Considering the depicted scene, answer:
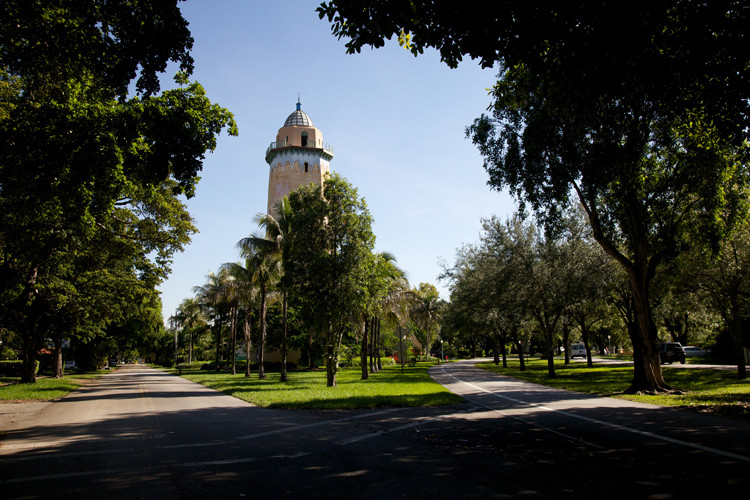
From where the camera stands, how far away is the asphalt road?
502 centimetres

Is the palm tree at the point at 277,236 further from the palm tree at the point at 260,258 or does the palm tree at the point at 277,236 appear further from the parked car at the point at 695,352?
the parked car at the point at 695,352

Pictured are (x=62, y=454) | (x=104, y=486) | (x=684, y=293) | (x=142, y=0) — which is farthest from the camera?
(x=684, y=293)

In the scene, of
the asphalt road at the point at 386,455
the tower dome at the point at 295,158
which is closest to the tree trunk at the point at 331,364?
the asphalt road at the point at 386,455

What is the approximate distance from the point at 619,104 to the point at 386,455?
11.5 meters

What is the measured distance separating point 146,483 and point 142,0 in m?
8.87

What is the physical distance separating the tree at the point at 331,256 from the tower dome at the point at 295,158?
1177 inches

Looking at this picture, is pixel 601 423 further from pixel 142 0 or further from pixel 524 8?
pixel 142 0

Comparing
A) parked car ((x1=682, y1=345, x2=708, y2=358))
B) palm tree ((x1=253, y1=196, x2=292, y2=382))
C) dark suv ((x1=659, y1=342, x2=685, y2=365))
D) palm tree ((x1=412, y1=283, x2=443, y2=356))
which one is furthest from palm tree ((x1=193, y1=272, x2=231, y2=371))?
parked car ((x1=682, y1=345, x2=708, y2=358))

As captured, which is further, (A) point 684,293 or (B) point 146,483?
(A) point 684,293

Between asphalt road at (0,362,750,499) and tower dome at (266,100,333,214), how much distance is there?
41419mm

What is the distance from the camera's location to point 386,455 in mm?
6734

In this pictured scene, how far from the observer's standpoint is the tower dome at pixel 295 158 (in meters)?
51.4

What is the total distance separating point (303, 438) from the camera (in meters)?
8.35

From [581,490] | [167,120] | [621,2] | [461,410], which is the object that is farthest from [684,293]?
[167,120]
